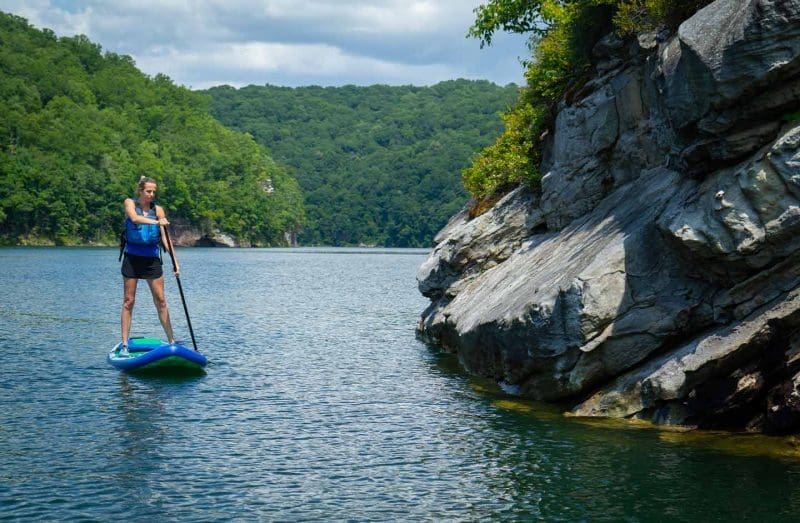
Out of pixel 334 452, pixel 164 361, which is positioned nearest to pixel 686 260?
pixel 334 452

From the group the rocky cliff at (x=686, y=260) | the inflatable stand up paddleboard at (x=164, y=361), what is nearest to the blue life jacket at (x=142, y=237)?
the inflatable stand up paddleboard at (x=164, y=361)

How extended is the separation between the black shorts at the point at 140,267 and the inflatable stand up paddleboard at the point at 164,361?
1749 mm

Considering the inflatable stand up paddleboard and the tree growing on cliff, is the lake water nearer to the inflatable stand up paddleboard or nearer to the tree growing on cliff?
the inflatable stand up paddleboard

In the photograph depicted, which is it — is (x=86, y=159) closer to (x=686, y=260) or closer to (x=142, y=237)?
(x=142, y=237)

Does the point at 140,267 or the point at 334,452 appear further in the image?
the point at 140,267

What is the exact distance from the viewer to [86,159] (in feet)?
504

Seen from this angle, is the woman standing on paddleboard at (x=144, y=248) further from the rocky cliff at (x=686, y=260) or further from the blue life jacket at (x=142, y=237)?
the rocky cliff at (x=686, y=260)

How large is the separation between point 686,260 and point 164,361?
472 inches

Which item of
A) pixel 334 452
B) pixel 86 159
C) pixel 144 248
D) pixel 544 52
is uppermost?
pixel 86 159

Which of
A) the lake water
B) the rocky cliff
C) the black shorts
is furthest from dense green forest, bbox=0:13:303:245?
the rocky cliff

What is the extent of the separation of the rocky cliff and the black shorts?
7.73m

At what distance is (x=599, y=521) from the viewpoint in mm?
11234

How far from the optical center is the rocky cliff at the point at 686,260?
47.6ft

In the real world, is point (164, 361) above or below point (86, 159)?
below
